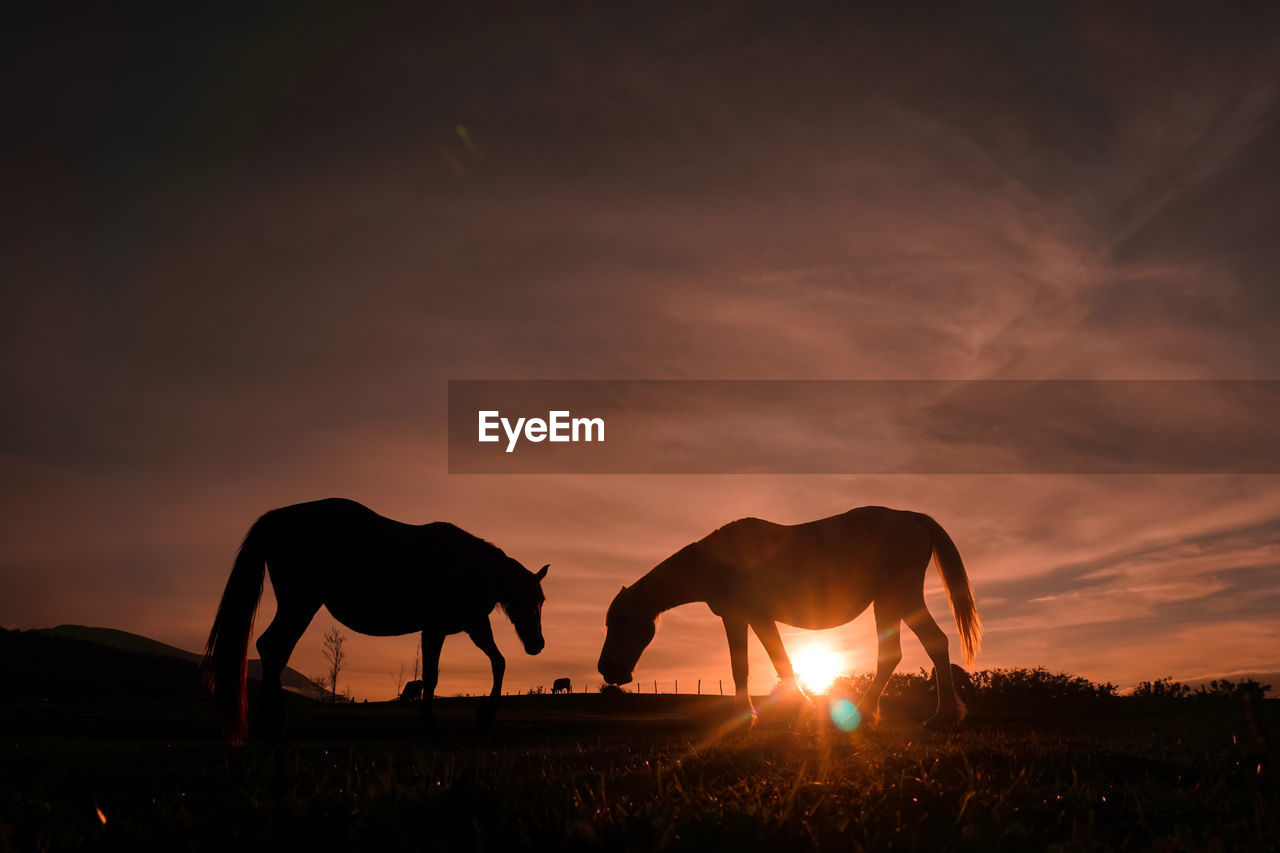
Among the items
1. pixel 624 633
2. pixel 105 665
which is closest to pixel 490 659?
pixel 624 633

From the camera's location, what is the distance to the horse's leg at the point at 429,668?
11.9 meters

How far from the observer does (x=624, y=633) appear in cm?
1459

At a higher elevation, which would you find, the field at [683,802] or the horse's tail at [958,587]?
the horse's tail at [958,587]

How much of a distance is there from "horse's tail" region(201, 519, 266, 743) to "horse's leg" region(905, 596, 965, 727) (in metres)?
8.50

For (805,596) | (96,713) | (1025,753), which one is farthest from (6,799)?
(96,713)

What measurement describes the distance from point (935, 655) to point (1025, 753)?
5.94 m

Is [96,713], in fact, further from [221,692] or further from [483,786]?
[483,786]

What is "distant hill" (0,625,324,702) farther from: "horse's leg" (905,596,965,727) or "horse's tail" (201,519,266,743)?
"horse's leg" (905,596,965,727)

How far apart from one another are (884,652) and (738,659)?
2.15m

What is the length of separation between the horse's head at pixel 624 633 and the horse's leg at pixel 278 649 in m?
4.78

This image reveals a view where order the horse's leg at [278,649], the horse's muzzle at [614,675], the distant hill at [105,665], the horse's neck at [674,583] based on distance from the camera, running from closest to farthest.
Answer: the horse's leg at [278,649], the horse's neck at [674,583], the horse's muzzle at [614,675], the distant hill at [105,665]

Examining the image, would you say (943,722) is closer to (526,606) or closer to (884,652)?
(884,652)

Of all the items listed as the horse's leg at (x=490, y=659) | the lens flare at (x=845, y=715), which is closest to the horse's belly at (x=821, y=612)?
the lens flare at (x=845, y=715)

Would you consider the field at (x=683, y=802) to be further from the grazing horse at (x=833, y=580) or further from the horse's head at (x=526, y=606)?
the horse's head at (x=526, y=606)
